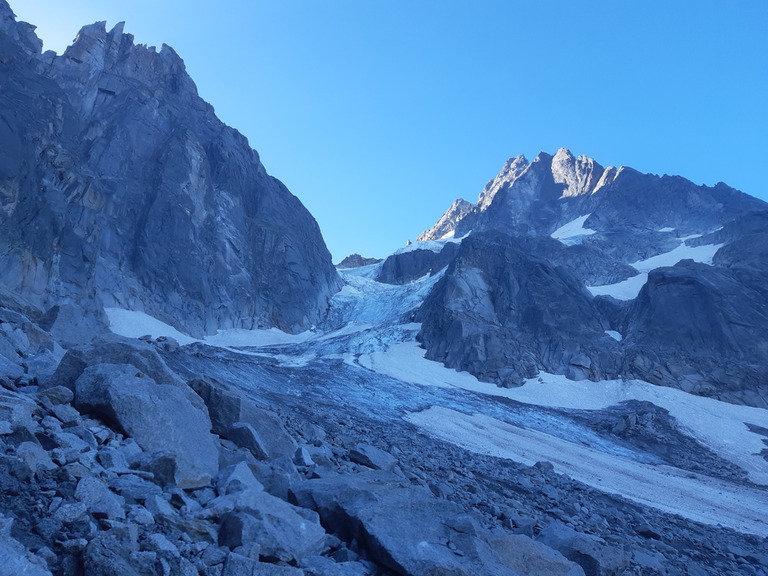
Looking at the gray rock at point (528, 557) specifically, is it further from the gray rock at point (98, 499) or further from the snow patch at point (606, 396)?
Result: the snow patch at point (606, 396)

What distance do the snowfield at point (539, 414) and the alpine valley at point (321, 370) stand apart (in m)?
0.33

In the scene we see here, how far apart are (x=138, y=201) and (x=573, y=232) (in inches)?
3569

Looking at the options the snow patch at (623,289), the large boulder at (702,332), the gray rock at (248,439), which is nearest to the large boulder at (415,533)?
the gray rock at (248,439)

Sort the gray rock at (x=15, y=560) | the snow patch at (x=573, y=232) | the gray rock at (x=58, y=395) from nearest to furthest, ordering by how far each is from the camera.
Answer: the gray rock at (x=15, y=560)
the gray rock at (x=58, y=395)
the snow patch at (x=573, y=232)

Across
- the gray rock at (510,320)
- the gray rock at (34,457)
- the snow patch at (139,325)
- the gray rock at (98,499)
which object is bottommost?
the snow patch at (139,325)

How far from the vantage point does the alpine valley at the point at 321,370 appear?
217 inches

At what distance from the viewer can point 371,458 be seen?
10.2 meters

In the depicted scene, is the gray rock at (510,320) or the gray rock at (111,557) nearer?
the gray rock at (111,557)

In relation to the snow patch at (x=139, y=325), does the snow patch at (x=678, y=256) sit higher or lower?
higher

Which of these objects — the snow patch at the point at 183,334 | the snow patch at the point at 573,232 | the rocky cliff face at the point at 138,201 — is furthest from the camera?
the snow patch at the point at 573,232

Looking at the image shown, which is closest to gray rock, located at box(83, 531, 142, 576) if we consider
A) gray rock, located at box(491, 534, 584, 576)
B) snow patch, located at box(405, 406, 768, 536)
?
gray rock, located at box(491, 534, 584, 576)

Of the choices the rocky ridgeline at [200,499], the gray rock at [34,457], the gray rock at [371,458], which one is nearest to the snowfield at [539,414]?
the gray rock at [371,458]

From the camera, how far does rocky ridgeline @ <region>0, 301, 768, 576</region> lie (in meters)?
4.40

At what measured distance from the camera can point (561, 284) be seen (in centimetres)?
6806
